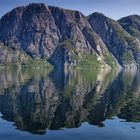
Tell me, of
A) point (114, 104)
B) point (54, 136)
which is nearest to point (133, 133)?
point (54, 136)

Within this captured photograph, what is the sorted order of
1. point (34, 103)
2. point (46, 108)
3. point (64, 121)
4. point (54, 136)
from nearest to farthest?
1. point (54, 136)
2. point (64, 121)
3. point (46, 108)
4. point (34, 103)

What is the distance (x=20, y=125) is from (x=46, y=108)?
2021cm

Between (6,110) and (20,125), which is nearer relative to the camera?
(20,125)

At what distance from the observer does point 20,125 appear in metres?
57.4

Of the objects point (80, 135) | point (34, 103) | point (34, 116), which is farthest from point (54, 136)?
point (34, 103)

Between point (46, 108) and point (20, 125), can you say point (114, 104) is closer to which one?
point (46, 108)

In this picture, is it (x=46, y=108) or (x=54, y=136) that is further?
(x=46, y=108)

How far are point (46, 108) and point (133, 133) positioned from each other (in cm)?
2900

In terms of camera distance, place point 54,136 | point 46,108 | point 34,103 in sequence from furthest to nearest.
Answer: point 34,103 → point 46,108 → point 54,136

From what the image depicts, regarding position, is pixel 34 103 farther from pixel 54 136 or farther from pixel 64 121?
pixel 54 136

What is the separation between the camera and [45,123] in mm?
59625

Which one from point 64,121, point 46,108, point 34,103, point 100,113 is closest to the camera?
point 64,121

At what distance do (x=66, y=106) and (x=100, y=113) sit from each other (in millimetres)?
11101

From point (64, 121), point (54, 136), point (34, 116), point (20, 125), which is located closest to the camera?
point (54, 136)
